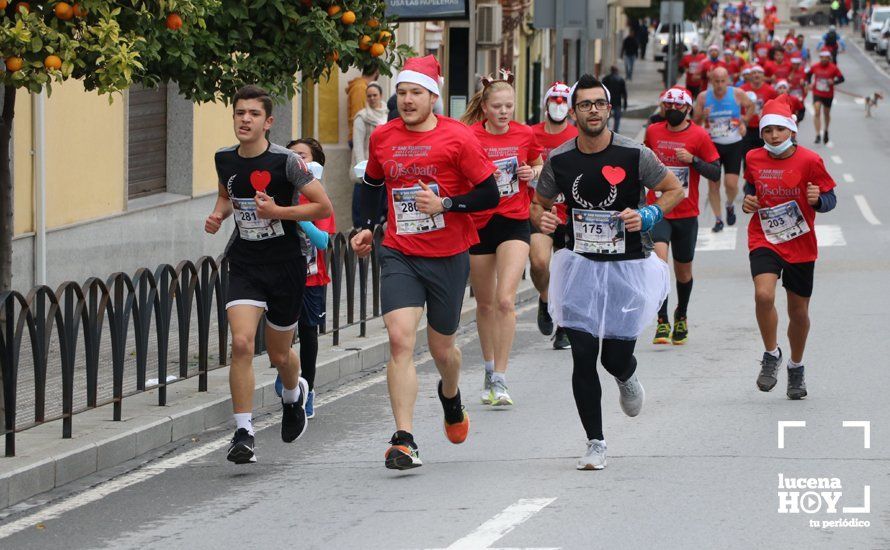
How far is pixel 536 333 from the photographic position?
46.3 feet

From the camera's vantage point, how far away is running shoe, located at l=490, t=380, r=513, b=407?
10.6 meters

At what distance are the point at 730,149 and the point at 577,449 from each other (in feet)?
42.8

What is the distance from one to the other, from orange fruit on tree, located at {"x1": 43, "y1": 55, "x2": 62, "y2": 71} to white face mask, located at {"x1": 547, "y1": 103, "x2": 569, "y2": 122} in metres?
4.75

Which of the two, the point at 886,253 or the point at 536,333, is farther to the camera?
the point at 886,253

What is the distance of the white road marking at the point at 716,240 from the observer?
20391 mm

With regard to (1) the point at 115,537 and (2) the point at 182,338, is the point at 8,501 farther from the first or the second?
(2) the point at 182,338

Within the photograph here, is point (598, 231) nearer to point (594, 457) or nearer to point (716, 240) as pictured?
point (594, 457)

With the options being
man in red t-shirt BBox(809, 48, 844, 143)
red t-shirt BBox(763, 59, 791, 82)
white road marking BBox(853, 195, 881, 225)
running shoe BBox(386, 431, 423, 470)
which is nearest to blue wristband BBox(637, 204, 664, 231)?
running shoe BBox(386, 431, 423, 470)

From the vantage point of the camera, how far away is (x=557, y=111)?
491 inches

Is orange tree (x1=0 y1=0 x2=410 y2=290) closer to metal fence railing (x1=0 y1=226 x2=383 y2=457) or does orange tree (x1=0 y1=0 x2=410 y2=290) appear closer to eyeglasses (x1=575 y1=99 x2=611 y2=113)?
metal fence railing (x1=0 y1=226 x2=383 y2=457)

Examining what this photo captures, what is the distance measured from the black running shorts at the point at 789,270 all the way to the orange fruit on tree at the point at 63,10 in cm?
439

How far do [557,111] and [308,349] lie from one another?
312 cm

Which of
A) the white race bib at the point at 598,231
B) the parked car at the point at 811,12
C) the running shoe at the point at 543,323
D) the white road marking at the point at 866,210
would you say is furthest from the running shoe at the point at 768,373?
the parked car at the point at 811,12

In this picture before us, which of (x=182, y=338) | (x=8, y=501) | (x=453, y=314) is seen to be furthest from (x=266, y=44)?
(x=8, y=501)
